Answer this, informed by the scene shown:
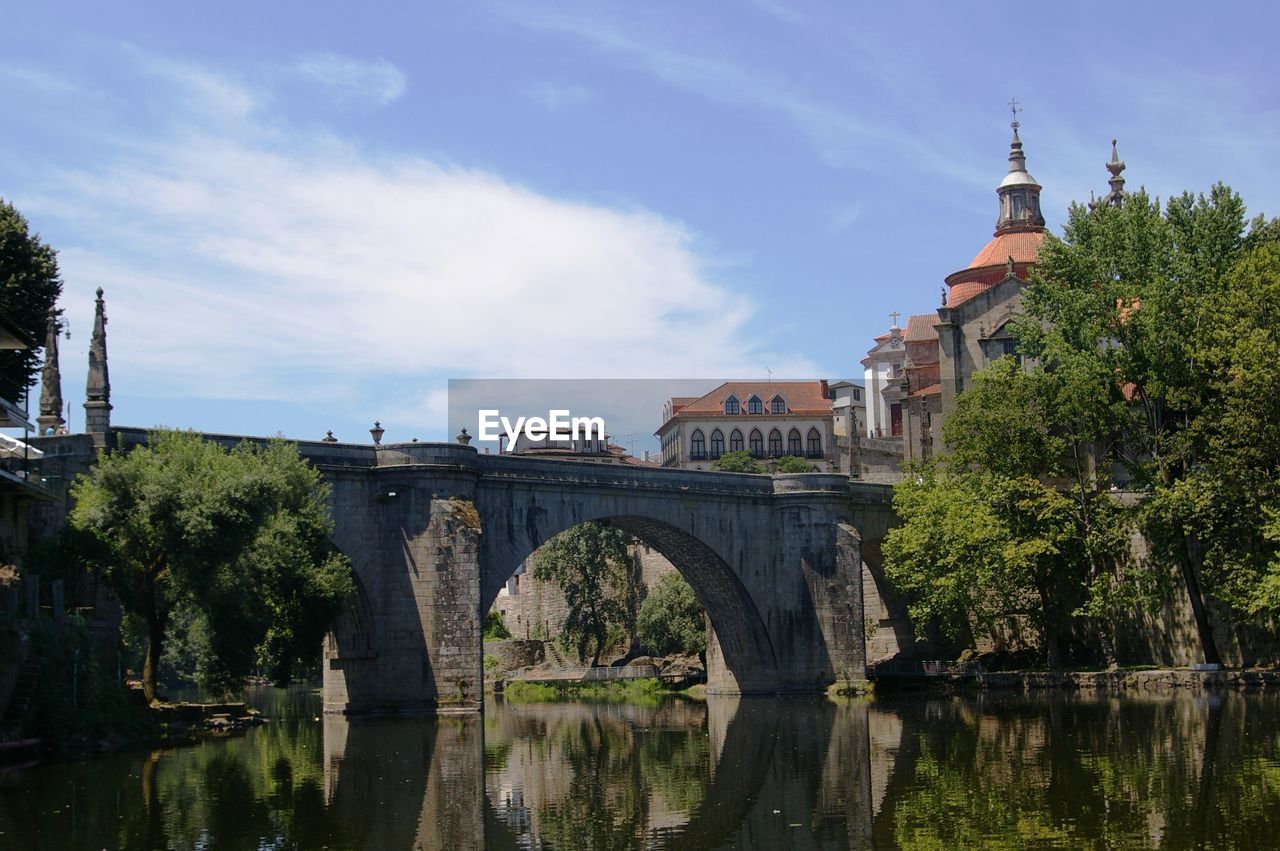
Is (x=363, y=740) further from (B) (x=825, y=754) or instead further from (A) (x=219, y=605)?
(B) (x=825, y=754)

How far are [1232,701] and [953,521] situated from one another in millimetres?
15601

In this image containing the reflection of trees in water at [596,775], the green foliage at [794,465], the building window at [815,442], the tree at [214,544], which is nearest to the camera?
the reflection of trees in water at [596,775]

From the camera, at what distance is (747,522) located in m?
67.8

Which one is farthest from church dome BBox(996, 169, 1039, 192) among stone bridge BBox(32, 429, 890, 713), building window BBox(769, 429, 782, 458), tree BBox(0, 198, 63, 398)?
tree BBox(0, 198, 63, 398)

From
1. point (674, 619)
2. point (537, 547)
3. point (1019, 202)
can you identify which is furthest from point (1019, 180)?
point (537, 547)

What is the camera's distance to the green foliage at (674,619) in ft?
269

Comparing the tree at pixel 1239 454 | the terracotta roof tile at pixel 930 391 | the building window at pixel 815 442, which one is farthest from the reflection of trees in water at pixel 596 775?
the building window at pixel 815 442

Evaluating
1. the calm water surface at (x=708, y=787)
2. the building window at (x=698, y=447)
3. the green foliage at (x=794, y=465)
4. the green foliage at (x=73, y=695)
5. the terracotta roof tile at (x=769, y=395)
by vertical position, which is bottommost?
the calm water surface at (x=708, y=787)

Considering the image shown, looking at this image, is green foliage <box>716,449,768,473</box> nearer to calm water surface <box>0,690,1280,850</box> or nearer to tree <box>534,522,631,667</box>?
tree <box>534,522,631,667</box>

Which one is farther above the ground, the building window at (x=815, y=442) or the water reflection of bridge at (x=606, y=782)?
the building window at (x=815, y=442)

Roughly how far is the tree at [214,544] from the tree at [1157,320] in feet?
95.7

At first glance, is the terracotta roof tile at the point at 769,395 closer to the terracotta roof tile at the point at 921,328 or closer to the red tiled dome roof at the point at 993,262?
the terracotta roof tile at the point at 921,328

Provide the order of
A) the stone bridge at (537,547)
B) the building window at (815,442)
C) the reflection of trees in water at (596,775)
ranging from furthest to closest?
the building window at (815,442), the stone bridge at (537,547), the reflection of trees in water at (596,775)

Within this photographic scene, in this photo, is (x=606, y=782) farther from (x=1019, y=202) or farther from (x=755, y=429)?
(x=755, y=429)
